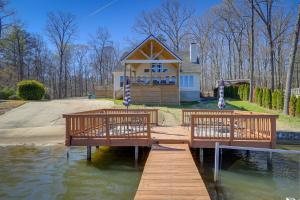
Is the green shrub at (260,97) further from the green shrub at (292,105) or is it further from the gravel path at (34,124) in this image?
the gravel path at (34,124)

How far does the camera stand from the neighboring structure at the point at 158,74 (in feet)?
89.7

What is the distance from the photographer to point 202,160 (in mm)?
10805

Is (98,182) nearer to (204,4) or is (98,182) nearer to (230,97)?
(230,97)

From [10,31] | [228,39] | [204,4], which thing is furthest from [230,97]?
[10,31]

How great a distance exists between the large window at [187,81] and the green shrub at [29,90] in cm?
1413

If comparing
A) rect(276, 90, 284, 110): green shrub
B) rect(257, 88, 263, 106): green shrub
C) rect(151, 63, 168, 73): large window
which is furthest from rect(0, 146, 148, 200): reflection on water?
rect(151, 63, 168, 73): large window

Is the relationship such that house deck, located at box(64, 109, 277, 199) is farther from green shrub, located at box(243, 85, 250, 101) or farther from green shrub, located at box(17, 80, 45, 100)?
green shrub, located at box(243, 85, 250, 101)

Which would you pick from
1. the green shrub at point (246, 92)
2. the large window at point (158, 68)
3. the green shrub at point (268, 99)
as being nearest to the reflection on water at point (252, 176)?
the green shrub at point (268, 99)

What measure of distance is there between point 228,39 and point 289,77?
28.0 meters

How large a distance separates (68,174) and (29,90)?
24298 mm

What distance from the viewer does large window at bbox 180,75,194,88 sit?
32.1 m

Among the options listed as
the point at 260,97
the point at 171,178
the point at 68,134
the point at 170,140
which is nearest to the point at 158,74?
the point at 260,97

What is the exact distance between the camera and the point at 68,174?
32.1 ft

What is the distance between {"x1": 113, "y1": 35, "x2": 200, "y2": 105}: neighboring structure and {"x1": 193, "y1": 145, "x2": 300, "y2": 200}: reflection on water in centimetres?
Result: 1522
